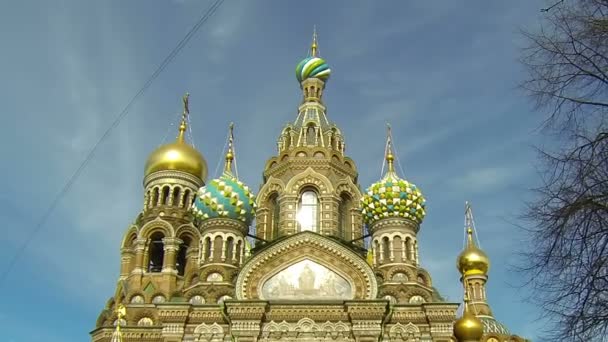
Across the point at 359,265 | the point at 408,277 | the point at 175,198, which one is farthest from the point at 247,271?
the point at 175,198

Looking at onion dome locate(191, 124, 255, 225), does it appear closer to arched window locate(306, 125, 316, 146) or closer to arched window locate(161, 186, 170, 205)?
arched window locate(161, 186, 170, 205)

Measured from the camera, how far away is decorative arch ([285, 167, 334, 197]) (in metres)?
21.3

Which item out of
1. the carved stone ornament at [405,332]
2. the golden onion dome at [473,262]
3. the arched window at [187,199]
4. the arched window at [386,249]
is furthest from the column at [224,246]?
the golden onion dome at [473,262]

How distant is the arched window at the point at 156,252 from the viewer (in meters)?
22.0

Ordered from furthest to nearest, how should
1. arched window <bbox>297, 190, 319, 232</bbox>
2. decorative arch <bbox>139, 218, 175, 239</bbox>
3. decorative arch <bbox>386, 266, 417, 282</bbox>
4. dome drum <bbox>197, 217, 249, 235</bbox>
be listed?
decorative arch <bbox>139, 218, 175, 239</bbox>
arched window <bbox>297, 190, 319, 232</bbox>
dome drum <bbox>197, 217, 249, 235</bbox>
decorative arch <bbox>386, 266, 417, 282</bbox>

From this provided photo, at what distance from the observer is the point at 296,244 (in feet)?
58.4

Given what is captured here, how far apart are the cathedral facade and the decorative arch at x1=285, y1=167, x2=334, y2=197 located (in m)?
0.03

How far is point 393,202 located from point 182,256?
7.54m

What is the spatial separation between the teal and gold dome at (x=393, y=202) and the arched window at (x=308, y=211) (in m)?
1.98

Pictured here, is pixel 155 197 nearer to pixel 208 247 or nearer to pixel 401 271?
pixel 208 247

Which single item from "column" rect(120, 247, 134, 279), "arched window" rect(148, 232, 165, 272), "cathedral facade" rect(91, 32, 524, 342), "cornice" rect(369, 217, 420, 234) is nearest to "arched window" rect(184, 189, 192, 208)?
"cathedral facade" rect(91, 32, 524, 342)

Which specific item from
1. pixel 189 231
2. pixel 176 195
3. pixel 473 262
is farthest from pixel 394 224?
pixel 473 262

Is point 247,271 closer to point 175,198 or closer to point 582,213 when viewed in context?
point 175,198

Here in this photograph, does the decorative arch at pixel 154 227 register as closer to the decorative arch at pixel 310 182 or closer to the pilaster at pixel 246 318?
the decorative arch at pixel 310 182
